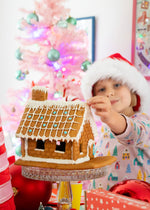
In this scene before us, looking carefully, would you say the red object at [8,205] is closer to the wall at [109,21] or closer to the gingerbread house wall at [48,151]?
the gingerbread house wall at [48,151]

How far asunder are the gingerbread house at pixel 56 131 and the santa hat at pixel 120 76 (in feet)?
1.47

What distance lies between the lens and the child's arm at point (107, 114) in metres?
0.67

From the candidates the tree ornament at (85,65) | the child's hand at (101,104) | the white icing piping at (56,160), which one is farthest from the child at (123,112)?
the tree ornament at (85,65)

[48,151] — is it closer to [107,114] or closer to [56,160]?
[56,160]

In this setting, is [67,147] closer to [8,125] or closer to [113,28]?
[8,125]

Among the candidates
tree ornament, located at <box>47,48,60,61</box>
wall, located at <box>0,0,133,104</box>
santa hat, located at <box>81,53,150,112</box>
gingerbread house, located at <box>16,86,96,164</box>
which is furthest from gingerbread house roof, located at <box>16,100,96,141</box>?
wall, located at <box>0,0,133,104</box>

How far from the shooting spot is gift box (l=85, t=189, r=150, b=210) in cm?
54

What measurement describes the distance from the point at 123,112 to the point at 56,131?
48 centimetres

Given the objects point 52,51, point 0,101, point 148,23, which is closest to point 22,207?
point 52,51

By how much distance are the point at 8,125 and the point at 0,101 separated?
2.91ft

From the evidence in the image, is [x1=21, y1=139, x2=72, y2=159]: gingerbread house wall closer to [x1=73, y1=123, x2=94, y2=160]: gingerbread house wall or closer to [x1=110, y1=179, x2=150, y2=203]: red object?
[x1=73, y1=123, x2=94, y2=160]: gingerbread house wall

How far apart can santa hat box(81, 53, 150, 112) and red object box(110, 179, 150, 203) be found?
18.9 inches

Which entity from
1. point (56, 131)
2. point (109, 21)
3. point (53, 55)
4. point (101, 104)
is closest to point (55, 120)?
point (56, 131)

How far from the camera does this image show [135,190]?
619 mm
